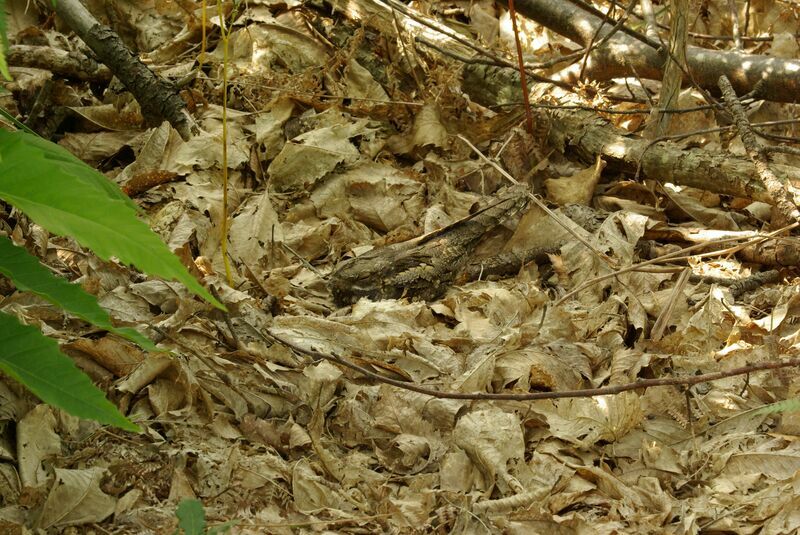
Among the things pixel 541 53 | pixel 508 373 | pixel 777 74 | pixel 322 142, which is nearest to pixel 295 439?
pixel 508 373

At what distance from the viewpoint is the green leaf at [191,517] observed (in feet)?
4.96

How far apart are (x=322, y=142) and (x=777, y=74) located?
2.51 metres

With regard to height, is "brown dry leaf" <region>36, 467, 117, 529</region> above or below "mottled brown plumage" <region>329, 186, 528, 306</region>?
above

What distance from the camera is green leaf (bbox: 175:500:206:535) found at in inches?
59.5

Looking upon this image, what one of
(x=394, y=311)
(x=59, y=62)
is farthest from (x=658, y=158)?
(x=59, y=62)

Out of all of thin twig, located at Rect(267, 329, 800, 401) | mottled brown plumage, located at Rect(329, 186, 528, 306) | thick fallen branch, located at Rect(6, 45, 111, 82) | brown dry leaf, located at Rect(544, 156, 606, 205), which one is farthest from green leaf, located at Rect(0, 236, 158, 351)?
brown dry leaf, located at Rect(544, 156, 606, 205)

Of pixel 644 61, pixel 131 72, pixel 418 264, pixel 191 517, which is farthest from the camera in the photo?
pixel 644 61

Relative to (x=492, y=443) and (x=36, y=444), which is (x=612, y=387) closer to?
(x=492, y=443)

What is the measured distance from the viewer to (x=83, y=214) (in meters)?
1.30

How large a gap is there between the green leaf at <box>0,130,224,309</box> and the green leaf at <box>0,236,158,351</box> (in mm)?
253

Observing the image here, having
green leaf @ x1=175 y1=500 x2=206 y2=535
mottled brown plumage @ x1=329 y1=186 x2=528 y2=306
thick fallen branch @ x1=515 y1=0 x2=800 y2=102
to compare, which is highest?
thick fallen branch @ x1=515 y1=0 x2=800 y2=102

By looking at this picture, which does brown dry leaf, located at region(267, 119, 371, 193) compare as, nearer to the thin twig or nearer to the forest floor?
the forest floor

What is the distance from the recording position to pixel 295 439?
7.49 feet

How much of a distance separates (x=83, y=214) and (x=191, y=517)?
641 mm
